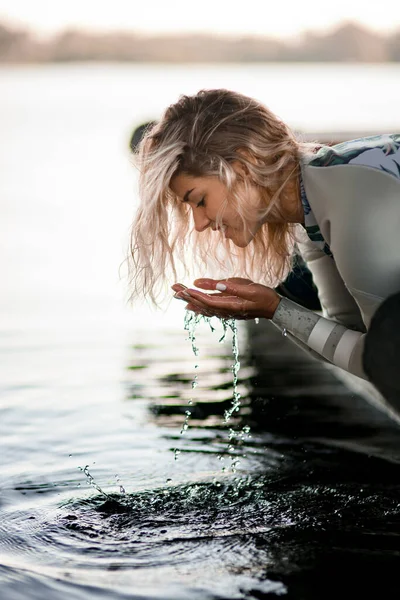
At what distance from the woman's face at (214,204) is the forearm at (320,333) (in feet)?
0.87

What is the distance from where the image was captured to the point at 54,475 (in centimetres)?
371

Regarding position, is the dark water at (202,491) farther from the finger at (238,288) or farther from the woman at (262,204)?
the finger at (238,288)

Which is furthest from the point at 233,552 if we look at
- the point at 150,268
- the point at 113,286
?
the point at 113,286

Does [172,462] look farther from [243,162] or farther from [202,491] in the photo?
[243,162]

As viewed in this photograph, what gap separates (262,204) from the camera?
3045 millimetres

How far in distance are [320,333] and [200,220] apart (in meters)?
0.48

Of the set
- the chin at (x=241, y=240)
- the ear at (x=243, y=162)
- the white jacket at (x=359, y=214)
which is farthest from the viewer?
the chin at (x=241, y=240)

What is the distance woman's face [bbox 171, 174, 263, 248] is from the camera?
2.98 m

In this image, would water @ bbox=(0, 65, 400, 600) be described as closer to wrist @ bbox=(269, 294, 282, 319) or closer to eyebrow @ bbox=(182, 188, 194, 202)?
wrist @ bbox=(269, 294, 282, 319)

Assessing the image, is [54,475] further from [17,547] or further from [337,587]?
[337,587]

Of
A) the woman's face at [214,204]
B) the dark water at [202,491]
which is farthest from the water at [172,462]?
the woman's face at [214,204]

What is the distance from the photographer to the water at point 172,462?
9.41 feet

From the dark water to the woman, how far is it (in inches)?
19.8

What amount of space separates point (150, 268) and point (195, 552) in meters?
0.80
